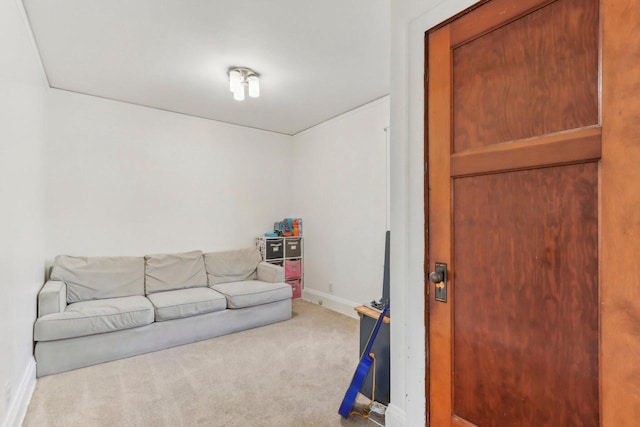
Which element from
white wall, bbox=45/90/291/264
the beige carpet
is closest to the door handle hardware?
the beige carpet

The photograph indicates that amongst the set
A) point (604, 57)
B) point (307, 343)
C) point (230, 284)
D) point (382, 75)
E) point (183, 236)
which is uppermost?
point (382, 75)

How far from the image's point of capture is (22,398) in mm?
1907

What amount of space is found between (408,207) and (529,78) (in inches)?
28.5

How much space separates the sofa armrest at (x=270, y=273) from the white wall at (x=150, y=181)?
0.62 m

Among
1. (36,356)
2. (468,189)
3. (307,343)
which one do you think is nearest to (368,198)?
(307,343)

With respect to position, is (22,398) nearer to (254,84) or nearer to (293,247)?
(254,84)

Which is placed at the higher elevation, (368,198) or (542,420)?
(368,198)

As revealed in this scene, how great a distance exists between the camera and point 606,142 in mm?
955

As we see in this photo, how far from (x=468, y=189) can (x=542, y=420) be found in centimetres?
89

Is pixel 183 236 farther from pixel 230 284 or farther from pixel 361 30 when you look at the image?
pixel 361 30

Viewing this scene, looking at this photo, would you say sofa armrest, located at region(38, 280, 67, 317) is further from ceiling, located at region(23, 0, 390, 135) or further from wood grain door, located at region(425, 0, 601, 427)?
wood grain door, located at region(425, 0, 601, 427)

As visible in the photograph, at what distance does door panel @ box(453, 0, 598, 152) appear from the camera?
1.01m

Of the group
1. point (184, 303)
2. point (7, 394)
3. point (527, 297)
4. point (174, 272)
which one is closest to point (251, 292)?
point (184, 303)

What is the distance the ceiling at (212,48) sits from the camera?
201cm
